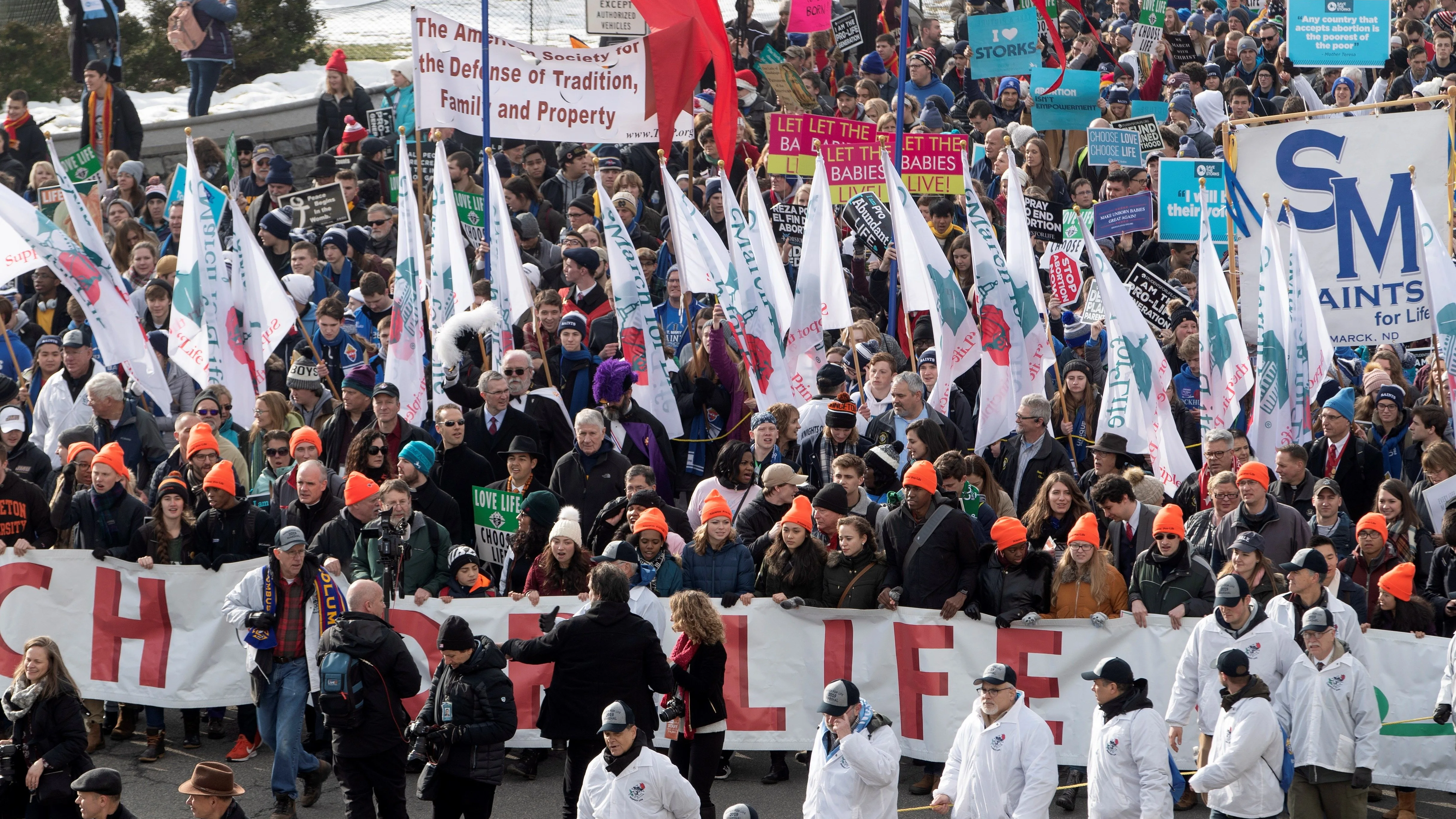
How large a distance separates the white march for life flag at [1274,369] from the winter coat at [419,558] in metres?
5.13

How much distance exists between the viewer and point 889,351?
42.8 feet

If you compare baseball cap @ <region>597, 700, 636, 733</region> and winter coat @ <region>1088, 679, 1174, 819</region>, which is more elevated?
baseball cap @ <region>597, 700, 636, 733</region>

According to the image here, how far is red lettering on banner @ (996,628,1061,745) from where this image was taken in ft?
33.4

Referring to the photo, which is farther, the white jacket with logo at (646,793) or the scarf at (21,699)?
the scarf at (21,699)

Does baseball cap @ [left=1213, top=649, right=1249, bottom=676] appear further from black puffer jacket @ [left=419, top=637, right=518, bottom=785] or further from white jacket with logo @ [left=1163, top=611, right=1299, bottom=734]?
black puffer jacket @ [left=419, top=637, right=518, bottom=785]

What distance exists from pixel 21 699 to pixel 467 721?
2.24m

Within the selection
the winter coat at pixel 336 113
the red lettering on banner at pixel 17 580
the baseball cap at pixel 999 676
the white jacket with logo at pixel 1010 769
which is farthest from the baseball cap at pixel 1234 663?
the winter coat at pixel 336 113

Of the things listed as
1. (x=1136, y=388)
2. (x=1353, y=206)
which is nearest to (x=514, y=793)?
(x=1136, y=388)

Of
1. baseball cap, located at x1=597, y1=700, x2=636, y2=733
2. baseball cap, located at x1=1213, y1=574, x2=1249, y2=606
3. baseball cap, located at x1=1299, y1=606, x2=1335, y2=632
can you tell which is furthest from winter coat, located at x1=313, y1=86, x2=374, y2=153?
baseball cap, located at x1=1299, y1=606, x2=1335, y2=632

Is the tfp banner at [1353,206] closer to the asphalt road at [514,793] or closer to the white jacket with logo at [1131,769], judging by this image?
the asphalt road at [514,793]

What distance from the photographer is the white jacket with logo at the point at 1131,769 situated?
8352 millimetres

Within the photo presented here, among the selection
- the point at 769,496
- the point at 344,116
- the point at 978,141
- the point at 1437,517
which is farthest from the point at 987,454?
the point at 344,116

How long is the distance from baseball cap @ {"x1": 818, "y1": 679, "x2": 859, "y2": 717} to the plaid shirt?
10.7ft

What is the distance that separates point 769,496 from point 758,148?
355 inches
